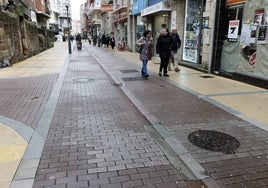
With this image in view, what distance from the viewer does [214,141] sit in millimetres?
4586

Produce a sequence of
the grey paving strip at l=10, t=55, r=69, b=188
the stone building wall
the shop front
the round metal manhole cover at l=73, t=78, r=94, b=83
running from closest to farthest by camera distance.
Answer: the grey paving strip at l=10, t=55, r=69, b=188 < the shop front < the round metal manhole cover at l=73, t=78, r=94, b=83 < the stone building wall

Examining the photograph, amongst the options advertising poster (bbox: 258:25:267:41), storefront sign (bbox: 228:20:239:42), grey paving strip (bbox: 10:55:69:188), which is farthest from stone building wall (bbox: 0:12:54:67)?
advertising poster (bbox: 258:25:267:41)

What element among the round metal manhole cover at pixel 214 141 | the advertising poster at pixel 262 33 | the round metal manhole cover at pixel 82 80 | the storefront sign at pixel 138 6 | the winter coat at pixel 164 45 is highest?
the storefront sign at pixel 138 6

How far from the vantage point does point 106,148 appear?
4.35m

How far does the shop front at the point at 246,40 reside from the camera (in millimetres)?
8609

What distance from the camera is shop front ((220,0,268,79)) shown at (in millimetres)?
8609

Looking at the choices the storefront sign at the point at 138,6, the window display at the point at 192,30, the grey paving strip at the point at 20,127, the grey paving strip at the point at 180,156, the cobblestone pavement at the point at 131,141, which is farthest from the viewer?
the storefront sign at the point at 138,6

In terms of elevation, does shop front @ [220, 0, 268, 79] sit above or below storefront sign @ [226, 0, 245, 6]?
below

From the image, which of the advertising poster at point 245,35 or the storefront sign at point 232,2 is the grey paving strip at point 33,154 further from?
the storefront sign at point 232,2

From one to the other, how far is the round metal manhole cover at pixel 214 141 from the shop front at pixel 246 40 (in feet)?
15.5

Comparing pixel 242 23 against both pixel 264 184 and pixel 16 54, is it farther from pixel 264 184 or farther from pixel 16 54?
pixel 16 54

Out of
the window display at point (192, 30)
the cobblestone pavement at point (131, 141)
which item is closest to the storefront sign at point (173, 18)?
the window display at point (192, 30)

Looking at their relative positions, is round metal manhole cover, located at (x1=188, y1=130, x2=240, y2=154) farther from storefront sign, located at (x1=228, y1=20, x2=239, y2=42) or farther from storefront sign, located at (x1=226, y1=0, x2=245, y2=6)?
storefront sign, located at (x1=226, y1=0, x2=245, y2=6)

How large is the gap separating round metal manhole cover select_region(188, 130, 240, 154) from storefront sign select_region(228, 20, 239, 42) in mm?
6210
